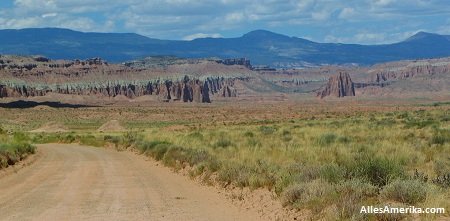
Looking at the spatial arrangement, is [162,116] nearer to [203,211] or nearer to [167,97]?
[167,97]

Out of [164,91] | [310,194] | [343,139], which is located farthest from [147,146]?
[164,91]

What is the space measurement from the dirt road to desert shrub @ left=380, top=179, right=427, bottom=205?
9.78ft

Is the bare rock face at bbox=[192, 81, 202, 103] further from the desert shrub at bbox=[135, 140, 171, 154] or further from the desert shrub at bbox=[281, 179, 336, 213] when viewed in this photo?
the desert shrub at bbox=[281, 179, 336, 213]

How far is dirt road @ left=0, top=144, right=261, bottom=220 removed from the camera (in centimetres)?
1340

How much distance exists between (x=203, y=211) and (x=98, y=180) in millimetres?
6979

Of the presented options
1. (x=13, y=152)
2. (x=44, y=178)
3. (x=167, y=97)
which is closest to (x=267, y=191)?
(x=44, y=178)

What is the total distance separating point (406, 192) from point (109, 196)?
7.91m

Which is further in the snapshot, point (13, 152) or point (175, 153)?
point (13, 152)

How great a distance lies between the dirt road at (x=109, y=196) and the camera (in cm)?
1340

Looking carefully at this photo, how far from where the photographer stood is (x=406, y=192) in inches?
447

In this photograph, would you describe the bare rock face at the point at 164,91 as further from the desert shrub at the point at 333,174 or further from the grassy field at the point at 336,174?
the desert shrub at the point at 333,174

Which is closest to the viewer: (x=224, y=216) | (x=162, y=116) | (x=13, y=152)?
(x=224, y=216)

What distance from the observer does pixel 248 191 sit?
16141 mm

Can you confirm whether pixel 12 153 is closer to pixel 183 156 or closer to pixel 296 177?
pixel 183 156
